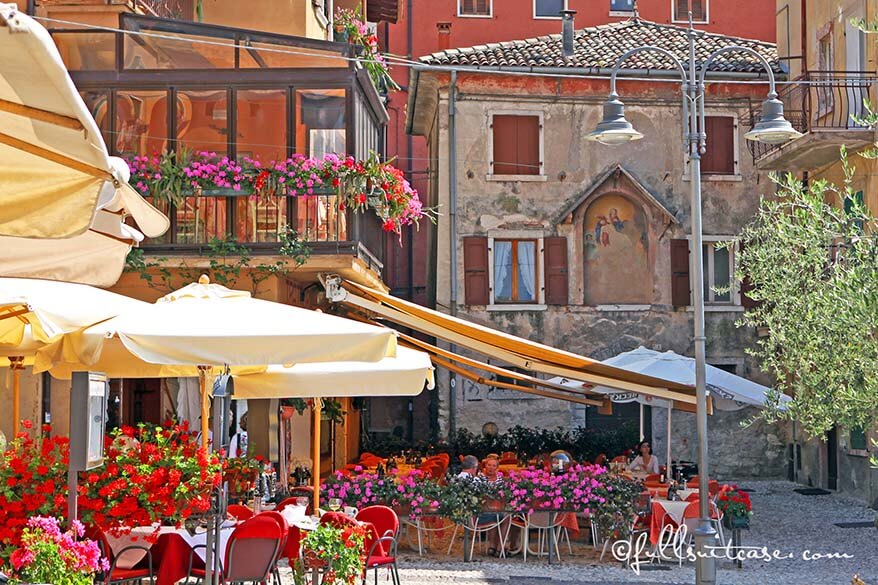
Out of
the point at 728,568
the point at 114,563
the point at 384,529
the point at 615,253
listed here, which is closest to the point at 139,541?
the point at 114,563

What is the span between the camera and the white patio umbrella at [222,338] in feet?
27.7

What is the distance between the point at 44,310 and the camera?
8.73m

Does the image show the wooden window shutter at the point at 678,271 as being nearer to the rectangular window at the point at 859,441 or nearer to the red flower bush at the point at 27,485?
the rectangular window at the point at 859,441

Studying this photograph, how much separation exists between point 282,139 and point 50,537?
9.97 meters

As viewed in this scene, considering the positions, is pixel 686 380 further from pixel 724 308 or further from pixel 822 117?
pixel 724 308

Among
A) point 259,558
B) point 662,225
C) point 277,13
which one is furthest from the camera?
point 662,225

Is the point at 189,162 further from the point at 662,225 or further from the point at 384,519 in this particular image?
the point at 662,225

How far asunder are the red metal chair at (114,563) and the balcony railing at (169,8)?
964 centimetres

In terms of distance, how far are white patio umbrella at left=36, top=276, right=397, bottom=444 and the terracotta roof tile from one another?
672 inches

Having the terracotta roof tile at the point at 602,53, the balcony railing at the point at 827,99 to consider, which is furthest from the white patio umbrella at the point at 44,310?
the terracotta roof tile at the point at 602,53

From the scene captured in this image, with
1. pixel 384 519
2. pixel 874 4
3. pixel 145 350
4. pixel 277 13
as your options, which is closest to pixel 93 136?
pixel 145 350

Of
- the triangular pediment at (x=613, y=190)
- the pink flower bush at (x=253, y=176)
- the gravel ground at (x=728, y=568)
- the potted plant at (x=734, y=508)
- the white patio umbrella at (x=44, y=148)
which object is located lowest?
the gravel ground at (x=728, y=568)

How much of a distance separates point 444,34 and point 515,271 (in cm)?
696

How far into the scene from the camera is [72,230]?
4066 millimetres
